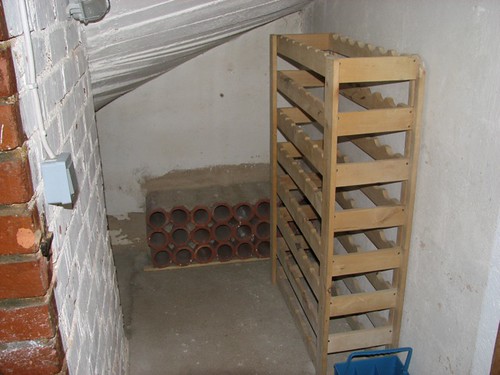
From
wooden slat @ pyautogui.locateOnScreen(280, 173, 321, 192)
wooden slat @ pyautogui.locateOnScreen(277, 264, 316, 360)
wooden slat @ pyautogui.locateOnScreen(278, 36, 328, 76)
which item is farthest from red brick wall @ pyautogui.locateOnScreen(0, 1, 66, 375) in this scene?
wooden slat @ pyautogui.locateOnScreen(280, 173, 321, 192)

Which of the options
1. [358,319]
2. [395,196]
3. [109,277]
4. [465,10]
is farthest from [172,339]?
[465,10]

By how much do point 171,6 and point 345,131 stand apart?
83cm

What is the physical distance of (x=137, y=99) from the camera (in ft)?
10.7

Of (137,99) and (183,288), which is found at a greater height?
(137,99)

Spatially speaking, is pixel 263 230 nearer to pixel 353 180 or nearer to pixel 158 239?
pixel 158 239

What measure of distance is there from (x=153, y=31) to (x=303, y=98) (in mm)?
731

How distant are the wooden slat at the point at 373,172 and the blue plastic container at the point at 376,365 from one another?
29.4 inches

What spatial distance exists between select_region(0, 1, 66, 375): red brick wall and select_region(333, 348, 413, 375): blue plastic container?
1.41 metres

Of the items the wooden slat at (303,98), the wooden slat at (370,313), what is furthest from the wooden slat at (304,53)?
the wooden slat at (370,313)

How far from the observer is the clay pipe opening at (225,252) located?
11.0ft

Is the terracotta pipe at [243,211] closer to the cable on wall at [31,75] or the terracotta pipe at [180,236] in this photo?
the terracotta pipe at [180,236]

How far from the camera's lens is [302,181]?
2322 millimetres

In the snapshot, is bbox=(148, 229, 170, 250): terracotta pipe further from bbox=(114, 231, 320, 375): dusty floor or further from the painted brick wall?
the painted brick wall

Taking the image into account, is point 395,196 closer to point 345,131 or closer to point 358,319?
point 345,131
